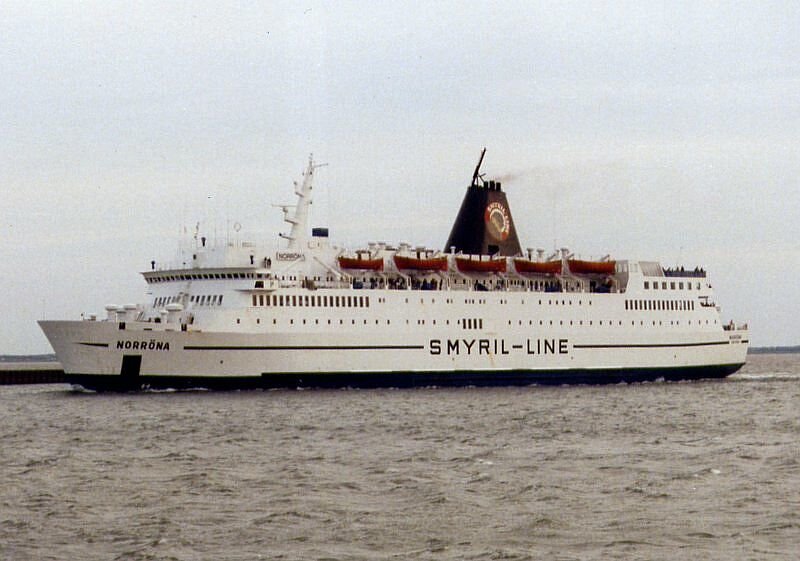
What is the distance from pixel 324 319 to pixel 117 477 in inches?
770

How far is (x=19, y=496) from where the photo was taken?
16078 mm

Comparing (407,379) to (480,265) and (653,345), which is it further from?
(653,345)

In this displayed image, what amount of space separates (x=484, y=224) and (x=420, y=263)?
460 centimetres

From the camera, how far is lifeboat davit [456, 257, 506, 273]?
4178 cm

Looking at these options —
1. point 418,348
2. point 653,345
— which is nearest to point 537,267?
point 653,345

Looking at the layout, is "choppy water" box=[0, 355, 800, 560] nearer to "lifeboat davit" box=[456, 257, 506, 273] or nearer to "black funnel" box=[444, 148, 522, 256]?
"lifeboat davit" box=[456, 257, 506, 273]

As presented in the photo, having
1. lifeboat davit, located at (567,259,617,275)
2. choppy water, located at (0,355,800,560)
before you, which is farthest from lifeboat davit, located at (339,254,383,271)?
choppy water, located at (0,355,800,560)

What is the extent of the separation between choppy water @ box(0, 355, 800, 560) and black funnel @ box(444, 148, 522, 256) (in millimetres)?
15281

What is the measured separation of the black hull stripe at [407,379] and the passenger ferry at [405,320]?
5cm

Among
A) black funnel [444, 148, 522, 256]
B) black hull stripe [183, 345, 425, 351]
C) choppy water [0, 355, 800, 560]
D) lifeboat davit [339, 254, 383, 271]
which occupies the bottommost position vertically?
choppy water [0, 355, 800, 560]

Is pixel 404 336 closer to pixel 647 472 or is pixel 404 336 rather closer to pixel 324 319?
pixel 324 319

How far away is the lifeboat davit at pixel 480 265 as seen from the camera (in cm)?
4178

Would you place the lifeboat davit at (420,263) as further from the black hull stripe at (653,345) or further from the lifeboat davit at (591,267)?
the lifeboat davit at (591,267)

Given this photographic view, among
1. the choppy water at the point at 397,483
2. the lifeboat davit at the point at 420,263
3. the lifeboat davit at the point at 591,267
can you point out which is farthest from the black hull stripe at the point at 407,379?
the choppy water at the point at 397,483
